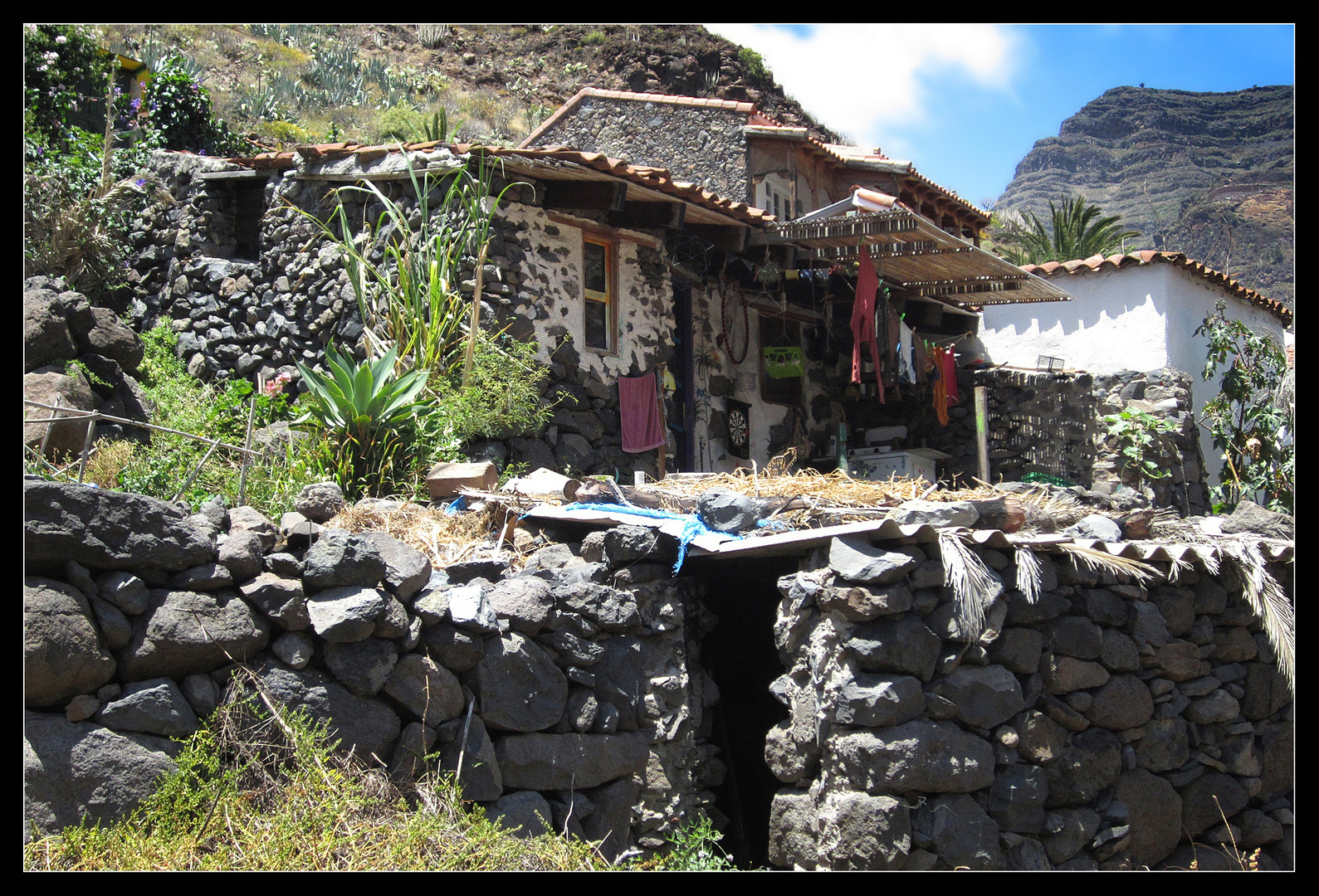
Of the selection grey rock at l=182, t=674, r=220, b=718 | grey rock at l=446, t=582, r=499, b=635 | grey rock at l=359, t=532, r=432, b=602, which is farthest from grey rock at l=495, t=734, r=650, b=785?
grey rock at l=182, t=674, r=220, b=718

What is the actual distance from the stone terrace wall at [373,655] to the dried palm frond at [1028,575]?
204 centimetres

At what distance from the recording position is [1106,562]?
6094 millimetres

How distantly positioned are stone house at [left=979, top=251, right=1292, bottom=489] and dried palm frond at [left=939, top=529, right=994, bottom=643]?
843 cm

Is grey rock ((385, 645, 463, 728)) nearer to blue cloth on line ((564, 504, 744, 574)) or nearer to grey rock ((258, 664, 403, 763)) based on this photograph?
grey rock ((258, 664, 403, 763))

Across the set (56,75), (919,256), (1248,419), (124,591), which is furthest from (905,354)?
(56,75)

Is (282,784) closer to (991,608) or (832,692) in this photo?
(832,692)

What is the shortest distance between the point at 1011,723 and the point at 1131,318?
9012 millimetres

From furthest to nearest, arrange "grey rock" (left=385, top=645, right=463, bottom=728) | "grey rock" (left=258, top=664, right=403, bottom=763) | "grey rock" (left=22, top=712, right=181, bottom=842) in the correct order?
"grey rock" (left=385, top=645, right=463, bottom=728), "grey rock" (left=258, top=664, right=403, bottom=763), "grey rock" (left=22, top=712, right=181, bottom=842)

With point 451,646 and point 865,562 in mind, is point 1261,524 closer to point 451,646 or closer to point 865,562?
point 865,562

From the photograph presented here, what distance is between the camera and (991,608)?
576 centimetres

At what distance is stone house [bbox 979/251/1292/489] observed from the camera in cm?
1287

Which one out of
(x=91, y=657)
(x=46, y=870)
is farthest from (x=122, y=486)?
(x=46, y=870)

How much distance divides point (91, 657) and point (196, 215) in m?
8.33

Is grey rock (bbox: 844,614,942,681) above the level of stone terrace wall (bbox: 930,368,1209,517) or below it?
below
